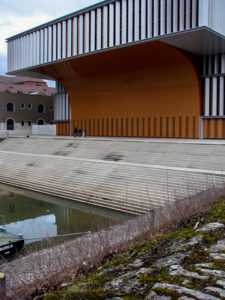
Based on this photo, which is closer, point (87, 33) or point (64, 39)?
point (87, 33)

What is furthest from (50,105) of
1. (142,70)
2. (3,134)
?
(142,70)

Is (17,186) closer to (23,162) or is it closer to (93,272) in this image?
(23,162)

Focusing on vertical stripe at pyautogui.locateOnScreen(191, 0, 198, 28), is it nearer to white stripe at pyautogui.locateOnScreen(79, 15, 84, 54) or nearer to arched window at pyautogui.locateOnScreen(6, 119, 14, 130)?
white stripe at pyautogui.locateOnScreen(79, 15, 84, 54)

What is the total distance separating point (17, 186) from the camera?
21.8m

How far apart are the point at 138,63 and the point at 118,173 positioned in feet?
47.2

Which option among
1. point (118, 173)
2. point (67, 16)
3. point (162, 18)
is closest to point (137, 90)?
point (67, 16)

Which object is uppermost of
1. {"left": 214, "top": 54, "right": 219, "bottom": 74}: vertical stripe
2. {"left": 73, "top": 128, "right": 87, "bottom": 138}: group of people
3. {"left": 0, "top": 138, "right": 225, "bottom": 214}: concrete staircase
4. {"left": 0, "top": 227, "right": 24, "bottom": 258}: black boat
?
{"left": 214, "top": 54, "right": 219, "bottom": 74}: vertical stripe

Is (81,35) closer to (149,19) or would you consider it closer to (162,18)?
(149,19)

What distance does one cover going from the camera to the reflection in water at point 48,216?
40.9ft

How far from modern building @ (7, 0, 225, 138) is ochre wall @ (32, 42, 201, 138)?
0.09 m

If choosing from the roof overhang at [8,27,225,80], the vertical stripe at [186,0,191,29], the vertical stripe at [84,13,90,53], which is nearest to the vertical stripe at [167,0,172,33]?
the roof overhang at [8,27,225,80]

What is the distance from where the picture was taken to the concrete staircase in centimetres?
1578

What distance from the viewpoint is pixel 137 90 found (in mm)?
33906

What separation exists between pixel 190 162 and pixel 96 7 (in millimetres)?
17094
